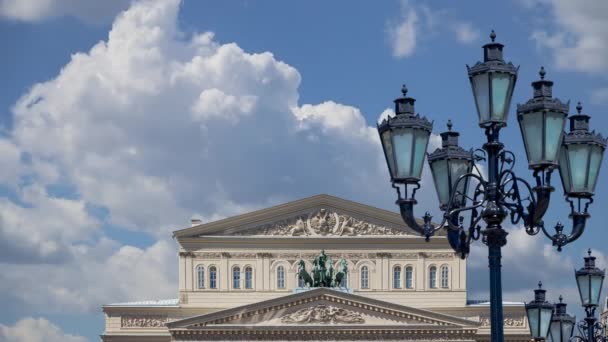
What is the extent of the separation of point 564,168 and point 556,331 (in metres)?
9.05

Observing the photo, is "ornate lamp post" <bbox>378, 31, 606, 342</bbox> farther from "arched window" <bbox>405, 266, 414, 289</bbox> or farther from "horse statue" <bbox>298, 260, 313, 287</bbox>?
"arched window" <bbox>405, 266, 414, 289</bbox>

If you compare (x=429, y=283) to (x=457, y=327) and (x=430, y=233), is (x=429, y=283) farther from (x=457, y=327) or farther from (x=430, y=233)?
(x=430, y=233)

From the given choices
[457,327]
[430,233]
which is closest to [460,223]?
[430,233]

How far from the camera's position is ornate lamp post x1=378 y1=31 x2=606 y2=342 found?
57.4 ft

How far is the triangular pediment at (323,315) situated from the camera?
8544 centimetres

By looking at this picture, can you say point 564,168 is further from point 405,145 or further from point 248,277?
point 248,277

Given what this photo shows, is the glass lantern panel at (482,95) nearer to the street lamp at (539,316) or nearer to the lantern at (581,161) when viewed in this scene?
the lantern at (581,161)

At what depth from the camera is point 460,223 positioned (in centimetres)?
1909

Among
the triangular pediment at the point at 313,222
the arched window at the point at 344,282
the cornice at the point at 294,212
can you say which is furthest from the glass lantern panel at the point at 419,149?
the triangular pediment at the point at 313,222

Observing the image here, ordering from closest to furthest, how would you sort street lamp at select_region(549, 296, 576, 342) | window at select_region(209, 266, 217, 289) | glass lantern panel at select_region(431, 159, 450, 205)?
glass lantern panel at select_region(431, 159, 450, 205)
street lamp at select_region(549, 296, 576, 342)
window at select_region(209, 266, 217, 289)

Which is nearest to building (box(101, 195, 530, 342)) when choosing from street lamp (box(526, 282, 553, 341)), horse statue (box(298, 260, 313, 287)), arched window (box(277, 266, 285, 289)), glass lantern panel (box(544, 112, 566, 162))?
arched window (box(277, 266, 285, 289))

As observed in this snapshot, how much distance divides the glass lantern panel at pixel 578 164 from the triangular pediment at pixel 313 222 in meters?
71.3

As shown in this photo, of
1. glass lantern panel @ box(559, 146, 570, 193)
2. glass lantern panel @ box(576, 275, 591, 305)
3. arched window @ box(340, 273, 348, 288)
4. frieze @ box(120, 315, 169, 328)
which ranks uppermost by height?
arched window @ box(340, 273, 348, 288)

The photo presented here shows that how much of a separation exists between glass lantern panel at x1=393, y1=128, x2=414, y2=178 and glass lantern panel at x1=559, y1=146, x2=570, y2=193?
1954 mm
